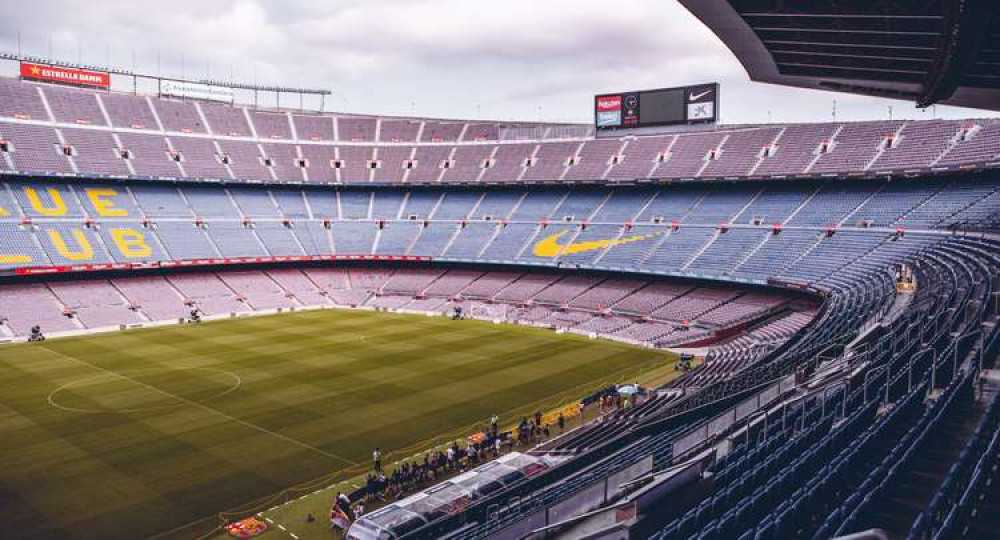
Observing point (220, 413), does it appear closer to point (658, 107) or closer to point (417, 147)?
point (658, 107)

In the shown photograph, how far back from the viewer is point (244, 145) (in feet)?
249

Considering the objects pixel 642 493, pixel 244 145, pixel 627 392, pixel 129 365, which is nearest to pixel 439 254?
pixel 244 145

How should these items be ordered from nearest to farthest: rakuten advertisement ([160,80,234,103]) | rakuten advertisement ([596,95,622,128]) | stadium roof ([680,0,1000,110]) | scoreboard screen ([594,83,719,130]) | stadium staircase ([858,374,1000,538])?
stadium staircase ([858,374,1000,538])
stadium roof ([680,0,1000,110])
scoreboard screen ([594,83,719,130])
rakuten advertisement ([596,95,622,128])
rakuten advertisement ([160,80,234,103])

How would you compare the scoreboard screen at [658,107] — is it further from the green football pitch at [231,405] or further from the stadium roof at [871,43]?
the stadium roof at [871,43]

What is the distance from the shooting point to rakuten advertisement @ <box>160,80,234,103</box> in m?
76.8

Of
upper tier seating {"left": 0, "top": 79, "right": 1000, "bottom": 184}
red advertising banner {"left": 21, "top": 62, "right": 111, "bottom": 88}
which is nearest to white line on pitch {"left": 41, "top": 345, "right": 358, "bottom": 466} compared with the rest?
upper tier seating {"left": 0, "top": 79, "right": 1000, "bottom": 184}

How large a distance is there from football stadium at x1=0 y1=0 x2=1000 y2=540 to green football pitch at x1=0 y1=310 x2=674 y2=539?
226 mm

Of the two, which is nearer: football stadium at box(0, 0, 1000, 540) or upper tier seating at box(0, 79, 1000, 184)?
football stadium at box(0, 0, 1000, 540)

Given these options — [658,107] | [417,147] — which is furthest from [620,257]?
[417,147]

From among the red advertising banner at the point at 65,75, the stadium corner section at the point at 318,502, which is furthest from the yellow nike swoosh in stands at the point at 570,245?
the red advertising banner at the point at 65,75

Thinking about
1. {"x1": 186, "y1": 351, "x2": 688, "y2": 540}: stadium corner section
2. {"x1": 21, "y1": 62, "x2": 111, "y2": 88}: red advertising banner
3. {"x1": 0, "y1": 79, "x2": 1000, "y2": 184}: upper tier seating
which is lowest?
{"x1": 186, "y1": 351, "x2": 688, "y2": 540}: stadium corner section

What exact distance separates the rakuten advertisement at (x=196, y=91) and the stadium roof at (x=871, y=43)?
7536 cm

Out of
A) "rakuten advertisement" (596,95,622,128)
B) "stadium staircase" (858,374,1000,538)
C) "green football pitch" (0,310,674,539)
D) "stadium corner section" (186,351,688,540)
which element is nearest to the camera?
"stadium staircase" (858,374,1000,538)

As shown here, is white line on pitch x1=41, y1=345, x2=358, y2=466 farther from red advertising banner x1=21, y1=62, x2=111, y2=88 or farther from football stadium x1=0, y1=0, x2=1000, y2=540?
red advertising banner x1=21, y1=62, x2=111, y2=88
